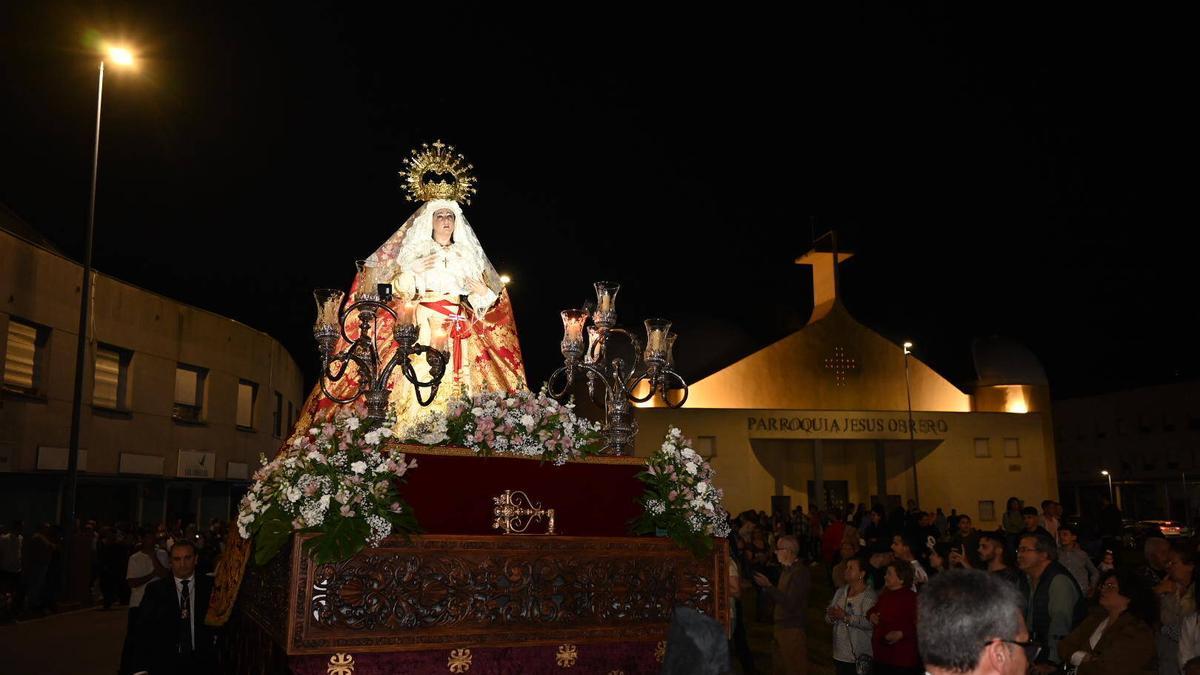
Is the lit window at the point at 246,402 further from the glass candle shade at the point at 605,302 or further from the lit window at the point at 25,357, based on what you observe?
the glass candle shade at the point at 605,302

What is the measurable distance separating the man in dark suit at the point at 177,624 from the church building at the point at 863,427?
989 inches

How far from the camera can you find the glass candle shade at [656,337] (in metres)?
6.47

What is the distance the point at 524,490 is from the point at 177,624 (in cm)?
245

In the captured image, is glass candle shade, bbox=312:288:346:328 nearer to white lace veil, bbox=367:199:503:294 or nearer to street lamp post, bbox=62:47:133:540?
white lace veil, bbox=367:199:503:294

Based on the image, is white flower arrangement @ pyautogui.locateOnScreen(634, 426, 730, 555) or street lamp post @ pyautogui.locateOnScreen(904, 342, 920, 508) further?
street lamp post @ pyautogui.locateOnScreen(904, 342, 920, 508)

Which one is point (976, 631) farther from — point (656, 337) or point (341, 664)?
point (656, 337)

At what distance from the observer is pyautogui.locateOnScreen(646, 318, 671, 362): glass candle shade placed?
6.47 meters

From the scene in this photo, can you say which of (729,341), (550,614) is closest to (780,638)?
(550,614)

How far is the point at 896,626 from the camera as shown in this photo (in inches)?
272

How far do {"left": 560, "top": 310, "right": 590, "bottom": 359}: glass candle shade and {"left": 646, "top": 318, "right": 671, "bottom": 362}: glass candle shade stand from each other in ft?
1.50

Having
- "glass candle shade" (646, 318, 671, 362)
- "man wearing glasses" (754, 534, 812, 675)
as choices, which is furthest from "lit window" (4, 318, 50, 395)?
"glass candle shade" (646, 318, 671, 362)

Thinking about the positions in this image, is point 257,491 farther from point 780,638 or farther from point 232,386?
point 232,386

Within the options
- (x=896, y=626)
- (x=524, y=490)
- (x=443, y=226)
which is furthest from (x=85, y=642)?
(x=896, y=626)

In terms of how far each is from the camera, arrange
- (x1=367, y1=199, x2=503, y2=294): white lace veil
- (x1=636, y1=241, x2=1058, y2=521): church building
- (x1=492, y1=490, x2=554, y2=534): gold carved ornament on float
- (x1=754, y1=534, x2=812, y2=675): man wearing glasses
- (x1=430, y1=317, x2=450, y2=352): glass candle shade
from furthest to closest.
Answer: (x1=636, y1=241, x2=1058, y2=521): church building, (x1=367, y1=199, x2=503, y2=294): white lace veil, (x1=430, y1=317, x2=450, y2=352): glass candle shade, (x1=754, y1=534, x2=812, y2=675): man wearing glasses, (x1=492, y1=490, x2=554, y2=534): gold carved ornament on float
